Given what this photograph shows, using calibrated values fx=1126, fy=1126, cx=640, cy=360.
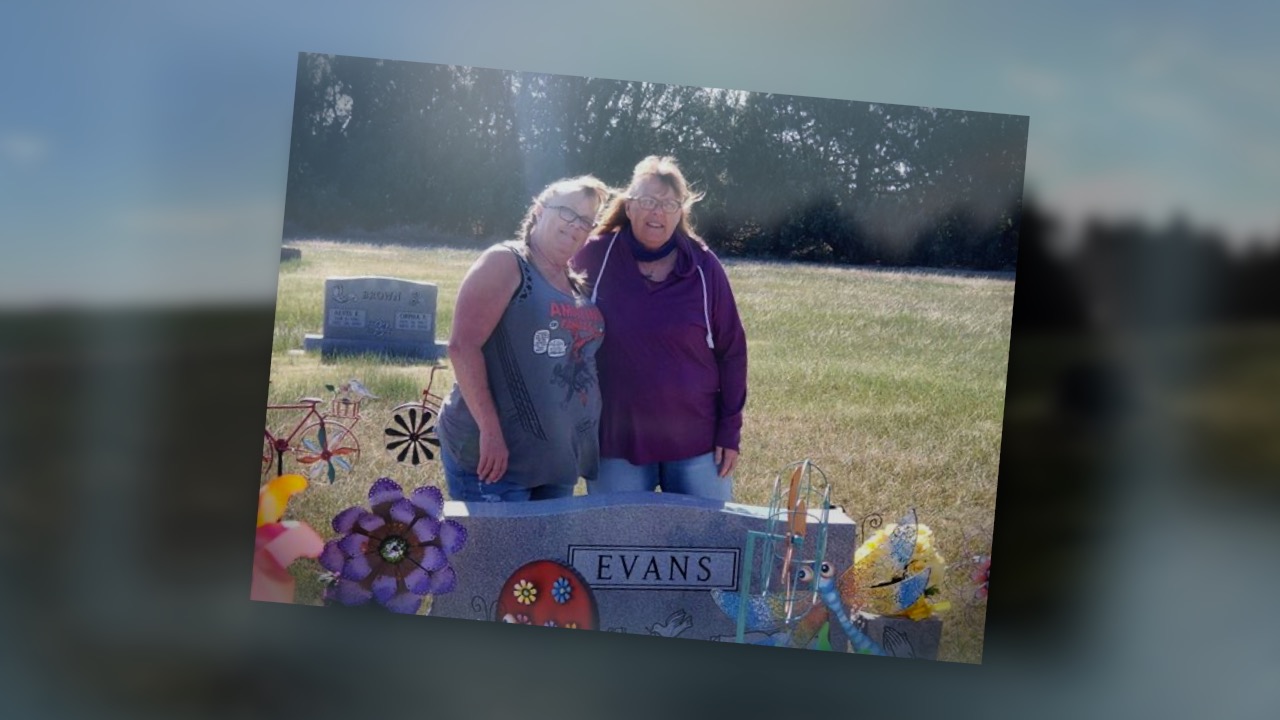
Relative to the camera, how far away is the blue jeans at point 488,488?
154 inches

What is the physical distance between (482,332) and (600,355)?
1.36ft

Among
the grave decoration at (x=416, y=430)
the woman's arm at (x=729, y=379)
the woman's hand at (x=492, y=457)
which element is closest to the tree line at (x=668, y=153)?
the woman's arm at (x=729, y=379)

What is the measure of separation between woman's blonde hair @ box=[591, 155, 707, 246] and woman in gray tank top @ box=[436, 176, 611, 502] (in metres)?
0.05

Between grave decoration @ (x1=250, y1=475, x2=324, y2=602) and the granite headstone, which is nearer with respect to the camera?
the granite headstone

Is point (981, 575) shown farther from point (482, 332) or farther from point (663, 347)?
point (482, 332)

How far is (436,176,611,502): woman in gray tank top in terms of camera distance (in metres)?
3.86

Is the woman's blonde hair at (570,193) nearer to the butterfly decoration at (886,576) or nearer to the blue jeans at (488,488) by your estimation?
the blue jeans at (488,488)

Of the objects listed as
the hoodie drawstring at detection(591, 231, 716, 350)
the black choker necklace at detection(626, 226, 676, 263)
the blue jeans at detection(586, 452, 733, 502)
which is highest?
the black choker necklace at detection(626, 226, 676, 263)

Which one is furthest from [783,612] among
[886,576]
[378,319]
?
[378,319]

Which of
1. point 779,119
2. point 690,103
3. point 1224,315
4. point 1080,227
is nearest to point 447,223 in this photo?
point 690,103

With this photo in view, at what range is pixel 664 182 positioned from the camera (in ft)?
12.7

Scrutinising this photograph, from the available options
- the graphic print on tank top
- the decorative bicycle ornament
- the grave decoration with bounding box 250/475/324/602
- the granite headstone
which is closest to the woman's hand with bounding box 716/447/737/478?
the granite headstone

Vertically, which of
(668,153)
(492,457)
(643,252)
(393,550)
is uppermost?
(668,153)

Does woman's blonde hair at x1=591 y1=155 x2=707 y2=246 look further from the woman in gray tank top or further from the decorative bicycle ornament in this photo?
the decorative bicycle ornament
